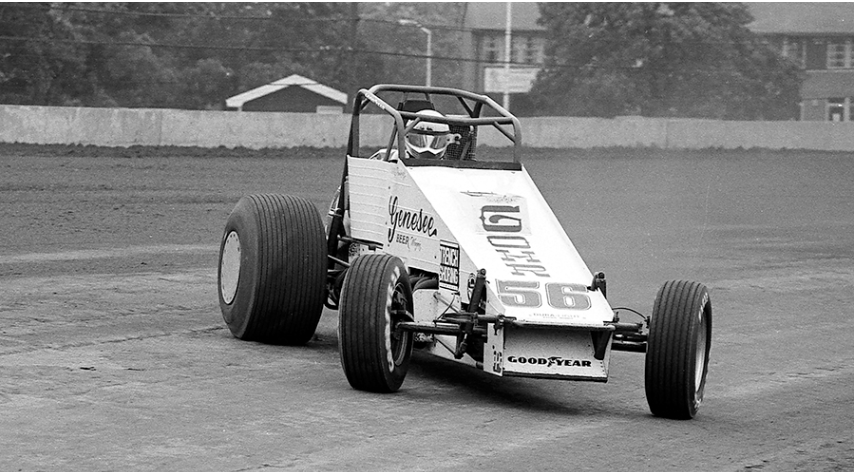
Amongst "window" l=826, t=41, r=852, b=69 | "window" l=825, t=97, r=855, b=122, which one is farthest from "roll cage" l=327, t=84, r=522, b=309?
"window" l=826, t=41, r=852, b=69

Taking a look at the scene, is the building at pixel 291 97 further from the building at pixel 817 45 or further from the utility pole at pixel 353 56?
the building at pixel 817 45

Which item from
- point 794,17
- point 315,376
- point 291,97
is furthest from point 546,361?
point 794,17

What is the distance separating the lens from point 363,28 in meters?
38.5

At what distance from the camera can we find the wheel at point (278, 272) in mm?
9562

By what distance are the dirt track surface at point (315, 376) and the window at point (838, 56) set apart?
2892 cm

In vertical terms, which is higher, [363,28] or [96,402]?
[363,28]

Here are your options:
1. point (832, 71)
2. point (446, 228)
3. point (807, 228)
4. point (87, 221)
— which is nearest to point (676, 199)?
point (807, 228)

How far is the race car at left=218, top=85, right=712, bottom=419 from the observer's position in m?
7.99

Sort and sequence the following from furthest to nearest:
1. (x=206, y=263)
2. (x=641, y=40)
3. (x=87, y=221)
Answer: (x=641, y=40) → (x=87, y=221) → (x=206, y=263)

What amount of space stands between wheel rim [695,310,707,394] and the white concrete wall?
18116mm

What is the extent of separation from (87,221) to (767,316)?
8.39m

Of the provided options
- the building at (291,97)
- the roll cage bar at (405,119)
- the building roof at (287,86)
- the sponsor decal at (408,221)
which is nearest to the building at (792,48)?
the building at (291,97)

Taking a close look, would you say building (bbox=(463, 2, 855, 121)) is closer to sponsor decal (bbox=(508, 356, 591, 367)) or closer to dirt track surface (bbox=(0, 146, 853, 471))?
dirt track surface (bbox=(0, 146, 853, 471))

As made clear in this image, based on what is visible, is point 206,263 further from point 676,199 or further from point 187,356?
point 676,199
